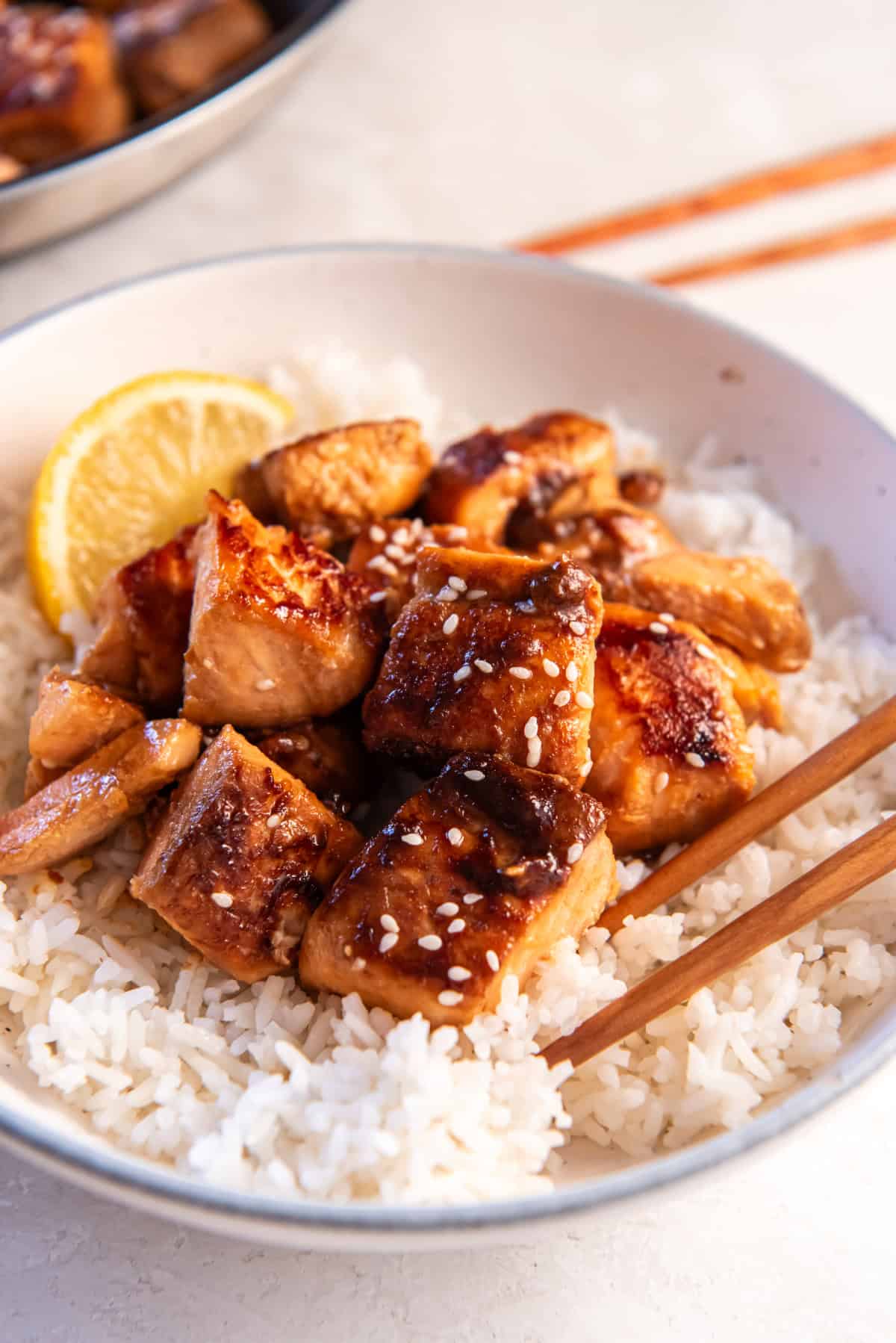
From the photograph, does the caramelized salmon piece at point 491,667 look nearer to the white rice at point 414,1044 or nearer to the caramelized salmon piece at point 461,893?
the caramelized salmon piece at point 461,893

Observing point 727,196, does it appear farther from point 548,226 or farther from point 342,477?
point 342,477

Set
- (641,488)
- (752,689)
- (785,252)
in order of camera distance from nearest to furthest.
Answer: (752,689) → (641,488) → (785,252)

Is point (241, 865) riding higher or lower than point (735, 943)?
lower

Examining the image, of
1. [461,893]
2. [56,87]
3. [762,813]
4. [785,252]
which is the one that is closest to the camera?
[461,893]

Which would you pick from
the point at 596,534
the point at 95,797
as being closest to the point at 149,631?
the point at 95,797

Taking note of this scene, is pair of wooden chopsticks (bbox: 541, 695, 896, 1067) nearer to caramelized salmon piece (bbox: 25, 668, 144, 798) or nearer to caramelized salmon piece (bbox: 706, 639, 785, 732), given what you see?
caramelized salmon piece (bbox: 706, 639, 785, 732)

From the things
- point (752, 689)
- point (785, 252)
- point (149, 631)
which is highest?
point (785, 252)

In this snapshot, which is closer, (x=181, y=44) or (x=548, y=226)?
(x=181, y=44)
